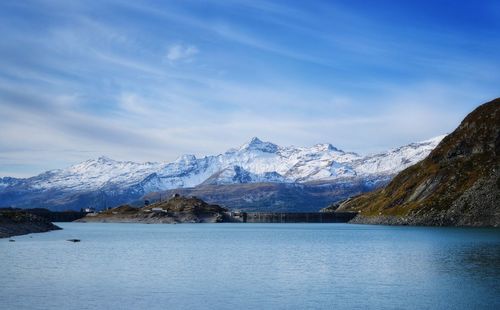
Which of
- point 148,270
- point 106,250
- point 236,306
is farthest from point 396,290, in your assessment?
point 106,250

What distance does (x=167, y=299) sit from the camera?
6650 centimetres

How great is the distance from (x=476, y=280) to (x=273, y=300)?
28.9 m

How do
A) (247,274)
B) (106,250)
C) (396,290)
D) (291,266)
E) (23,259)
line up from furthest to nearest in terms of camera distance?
(106,250) < (23,259) < (291,266) < (247,274) < (396,290)

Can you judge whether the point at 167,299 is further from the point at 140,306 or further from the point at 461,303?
the point at 461,303

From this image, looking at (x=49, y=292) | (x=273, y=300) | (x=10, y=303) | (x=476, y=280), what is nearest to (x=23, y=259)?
(x=49, y=292)

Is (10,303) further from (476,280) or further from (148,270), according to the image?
(476,280)

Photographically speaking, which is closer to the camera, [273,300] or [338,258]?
[273,300]

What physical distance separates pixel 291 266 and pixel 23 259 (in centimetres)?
4549

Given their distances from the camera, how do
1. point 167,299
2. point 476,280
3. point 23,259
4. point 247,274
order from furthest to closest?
1. point 23,259
2. point 247,274
3. point 476,280
4. point 167,299

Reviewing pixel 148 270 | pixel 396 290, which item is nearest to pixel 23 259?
pixel 148 270

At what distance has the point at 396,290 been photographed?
7206cm

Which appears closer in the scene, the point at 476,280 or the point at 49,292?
the point at 49,292

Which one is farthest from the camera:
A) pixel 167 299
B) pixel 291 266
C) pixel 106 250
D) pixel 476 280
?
pixel 106 250

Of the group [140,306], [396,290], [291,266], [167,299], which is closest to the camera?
[140,306]
